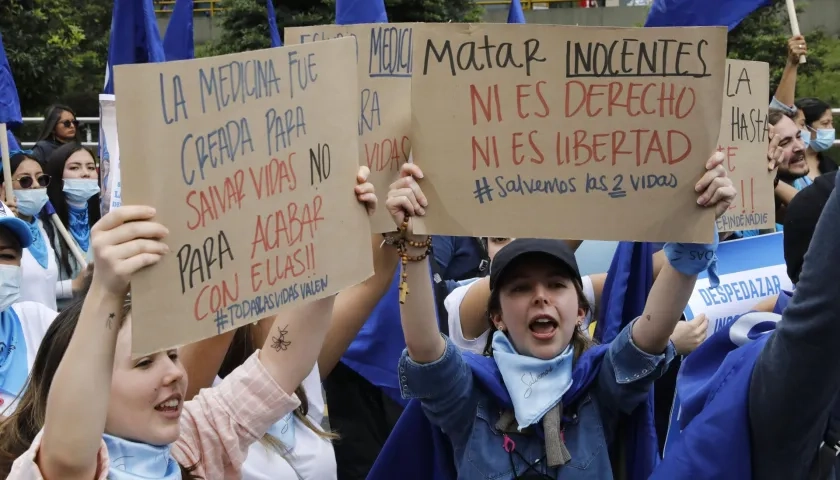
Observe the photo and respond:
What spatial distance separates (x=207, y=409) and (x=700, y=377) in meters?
1.23

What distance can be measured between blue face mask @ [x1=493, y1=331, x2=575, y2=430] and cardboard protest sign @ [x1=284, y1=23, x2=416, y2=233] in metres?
0.48

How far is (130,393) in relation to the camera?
90.0 inches

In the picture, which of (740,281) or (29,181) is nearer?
(740,281)

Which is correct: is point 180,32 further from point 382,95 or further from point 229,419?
point 229,419

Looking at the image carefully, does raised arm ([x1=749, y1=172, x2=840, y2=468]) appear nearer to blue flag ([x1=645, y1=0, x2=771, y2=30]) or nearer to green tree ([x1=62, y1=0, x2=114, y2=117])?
blue flag ([x1=645, y1=0, x2=771, y2=30])

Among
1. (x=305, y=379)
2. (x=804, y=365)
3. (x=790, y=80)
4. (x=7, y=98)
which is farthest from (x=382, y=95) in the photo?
(x=790, y=80)

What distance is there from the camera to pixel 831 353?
1.77 meters

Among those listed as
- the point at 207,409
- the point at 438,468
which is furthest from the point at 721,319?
the point at 207,409

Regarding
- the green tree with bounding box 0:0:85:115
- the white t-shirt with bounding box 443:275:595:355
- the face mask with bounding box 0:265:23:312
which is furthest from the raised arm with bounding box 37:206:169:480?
the green tree with bounding box 0:0:85:115

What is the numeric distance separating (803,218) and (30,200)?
16.6 ft

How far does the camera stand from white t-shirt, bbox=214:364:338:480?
3.00 meters

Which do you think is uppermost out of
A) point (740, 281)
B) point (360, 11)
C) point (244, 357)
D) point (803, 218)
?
point (360, 11)

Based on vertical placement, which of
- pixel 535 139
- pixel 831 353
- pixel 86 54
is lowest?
pixel 86 54

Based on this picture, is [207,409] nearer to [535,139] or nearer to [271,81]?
[271,81]
